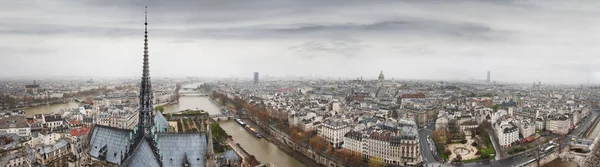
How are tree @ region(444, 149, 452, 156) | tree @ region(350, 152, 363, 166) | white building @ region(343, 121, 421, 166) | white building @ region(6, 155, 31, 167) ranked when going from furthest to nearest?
1. tree @ region(444, 149, 452, 156)
2. white building @ region(343, 121, 421, 166)
3. tree @ region(350, 152, 363, 166)
4. white building @ region(6, 155, 31, 167)

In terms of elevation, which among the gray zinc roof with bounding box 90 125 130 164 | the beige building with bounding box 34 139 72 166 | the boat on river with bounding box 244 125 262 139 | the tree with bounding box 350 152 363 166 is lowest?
the tree with bounding box 350 152 363 166

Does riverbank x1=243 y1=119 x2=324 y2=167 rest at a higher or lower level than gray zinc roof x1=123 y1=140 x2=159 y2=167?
lower

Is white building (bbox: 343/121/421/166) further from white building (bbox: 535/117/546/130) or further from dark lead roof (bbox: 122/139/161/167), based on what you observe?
white building (bbox: 535/117/546/130)

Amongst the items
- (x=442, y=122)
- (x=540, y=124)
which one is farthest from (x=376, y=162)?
(x=540, y=124)

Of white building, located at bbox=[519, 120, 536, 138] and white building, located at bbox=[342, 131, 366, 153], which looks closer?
white building, located at bbox=[342, 131, 366, 153]

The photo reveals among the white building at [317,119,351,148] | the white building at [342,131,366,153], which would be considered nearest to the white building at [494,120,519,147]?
the white building at [342,131,366,153]

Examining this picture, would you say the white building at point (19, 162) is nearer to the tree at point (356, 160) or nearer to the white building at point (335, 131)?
the tree at point (356, 160)

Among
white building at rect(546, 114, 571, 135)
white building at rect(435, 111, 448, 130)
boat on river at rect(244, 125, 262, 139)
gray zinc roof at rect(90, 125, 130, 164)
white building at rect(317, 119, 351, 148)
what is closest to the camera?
gray zinc roof at rect(90, 125, 130, 164)

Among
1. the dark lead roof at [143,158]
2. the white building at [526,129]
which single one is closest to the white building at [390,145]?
the white building at [526,129]
